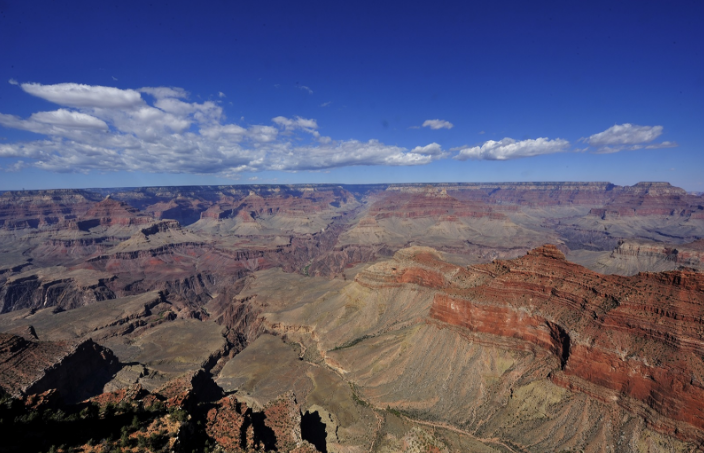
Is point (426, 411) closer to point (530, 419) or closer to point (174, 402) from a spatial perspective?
point (530, 419)

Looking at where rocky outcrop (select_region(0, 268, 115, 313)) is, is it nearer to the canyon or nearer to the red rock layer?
the canyon

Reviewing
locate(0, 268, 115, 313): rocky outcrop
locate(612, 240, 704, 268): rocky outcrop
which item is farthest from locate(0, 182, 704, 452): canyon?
locate(612, 240, 704, 268): rocky outcrop

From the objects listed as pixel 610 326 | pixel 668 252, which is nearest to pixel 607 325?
pixel 610 326

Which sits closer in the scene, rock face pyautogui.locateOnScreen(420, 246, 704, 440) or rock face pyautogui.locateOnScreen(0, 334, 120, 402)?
rock face pyautogui.locateOnScreen(420, 246, 704, 440)

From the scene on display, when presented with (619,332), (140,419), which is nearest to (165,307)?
(140,419)

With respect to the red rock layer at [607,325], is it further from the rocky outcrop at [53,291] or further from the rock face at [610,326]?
the rocky outcrop at [53,291]

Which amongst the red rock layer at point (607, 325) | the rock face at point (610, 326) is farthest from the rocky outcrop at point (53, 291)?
the rock face at point (610, 326)
